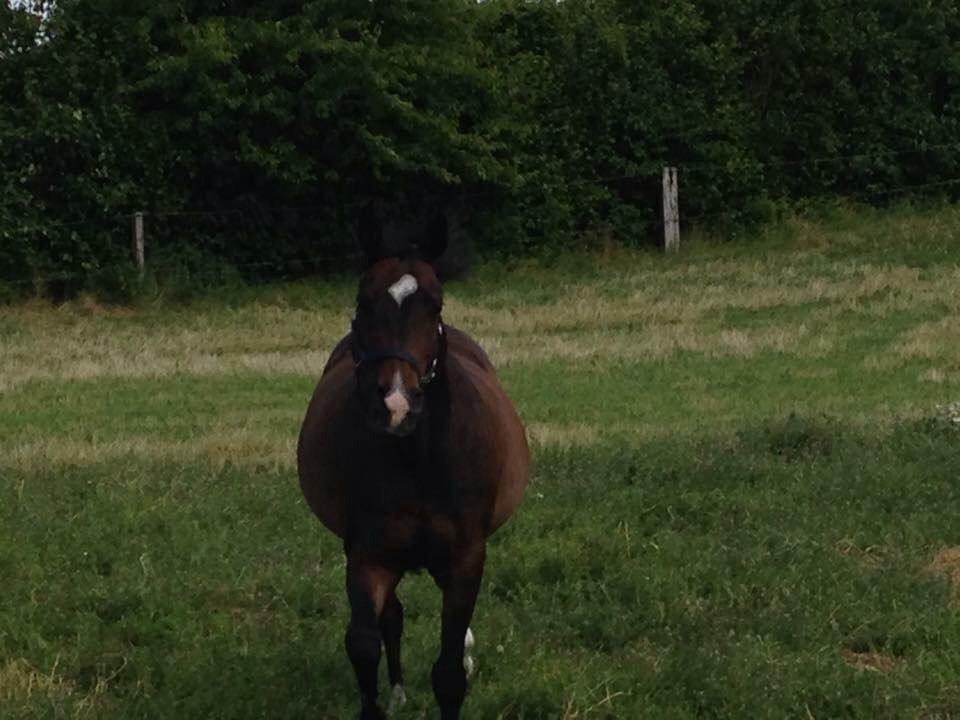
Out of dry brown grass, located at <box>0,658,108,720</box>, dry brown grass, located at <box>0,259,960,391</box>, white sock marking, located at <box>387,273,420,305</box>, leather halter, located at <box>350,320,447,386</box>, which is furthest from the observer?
dry brown grass, located at <box>0,259,960,391</box>

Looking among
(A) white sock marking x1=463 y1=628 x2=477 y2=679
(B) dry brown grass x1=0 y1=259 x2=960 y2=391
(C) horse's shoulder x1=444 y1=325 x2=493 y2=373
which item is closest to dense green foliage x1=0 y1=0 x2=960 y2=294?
(B) dry brown grass x1=0 y1=259 x2=960 y2=391

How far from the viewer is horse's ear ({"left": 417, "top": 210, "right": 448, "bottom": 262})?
5.77m

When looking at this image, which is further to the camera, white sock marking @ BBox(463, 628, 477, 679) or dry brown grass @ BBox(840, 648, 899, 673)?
dry brown grass @ BBox(840, 648, 899, 673)

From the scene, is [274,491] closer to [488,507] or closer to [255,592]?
[255,592]

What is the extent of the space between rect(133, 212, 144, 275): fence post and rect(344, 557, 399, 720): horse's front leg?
2112cm

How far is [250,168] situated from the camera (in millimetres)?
27281

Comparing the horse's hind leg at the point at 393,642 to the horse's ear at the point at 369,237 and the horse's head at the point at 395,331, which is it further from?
the horse's ear at the point at 369,237

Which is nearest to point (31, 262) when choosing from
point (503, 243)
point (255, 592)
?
point (503, 243)

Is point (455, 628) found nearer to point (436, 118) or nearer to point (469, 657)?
point (469, 657)

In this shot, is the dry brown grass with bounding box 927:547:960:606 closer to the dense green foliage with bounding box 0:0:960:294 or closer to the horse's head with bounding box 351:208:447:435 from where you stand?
the horse's head with bounding box 351:208:447:435

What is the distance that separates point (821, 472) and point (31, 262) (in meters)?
18.2

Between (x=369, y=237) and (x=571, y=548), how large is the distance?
10.5 ft

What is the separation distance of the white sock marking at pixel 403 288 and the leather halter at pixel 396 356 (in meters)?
0.19

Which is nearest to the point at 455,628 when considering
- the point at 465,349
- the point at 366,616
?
the point at 366,616
